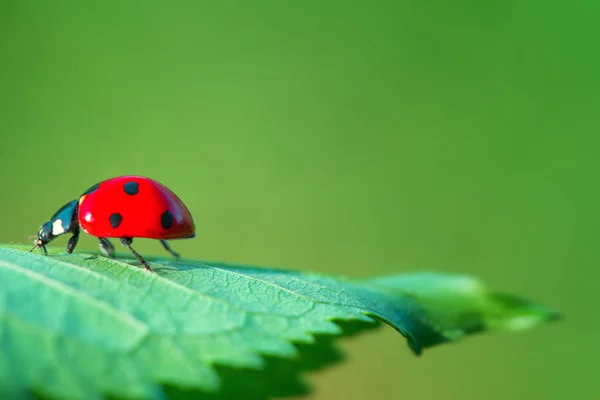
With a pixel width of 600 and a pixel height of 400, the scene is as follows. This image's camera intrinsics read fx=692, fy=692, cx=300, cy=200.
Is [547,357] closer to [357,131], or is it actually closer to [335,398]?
[335,398]

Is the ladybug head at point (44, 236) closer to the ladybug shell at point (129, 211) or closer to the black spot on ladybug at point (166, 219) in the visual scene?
the ladybug shell at point (129, 211)

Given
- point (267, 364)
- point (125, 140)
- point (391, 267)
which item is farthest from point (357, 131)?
point (267, 364)

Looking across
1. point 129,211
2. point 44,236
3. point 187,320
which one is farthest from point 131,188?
point 187,320

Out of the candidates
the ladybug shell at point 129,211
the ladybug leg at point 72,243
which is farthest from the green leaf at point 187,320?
the ladybug shell at point 129,211

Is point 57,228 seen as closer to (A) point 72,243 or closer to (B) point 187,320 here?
(A) point 72,243

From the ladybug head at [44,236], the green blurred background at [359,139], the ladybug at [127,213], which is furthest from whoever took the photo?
the green blurred background at [359,139]
